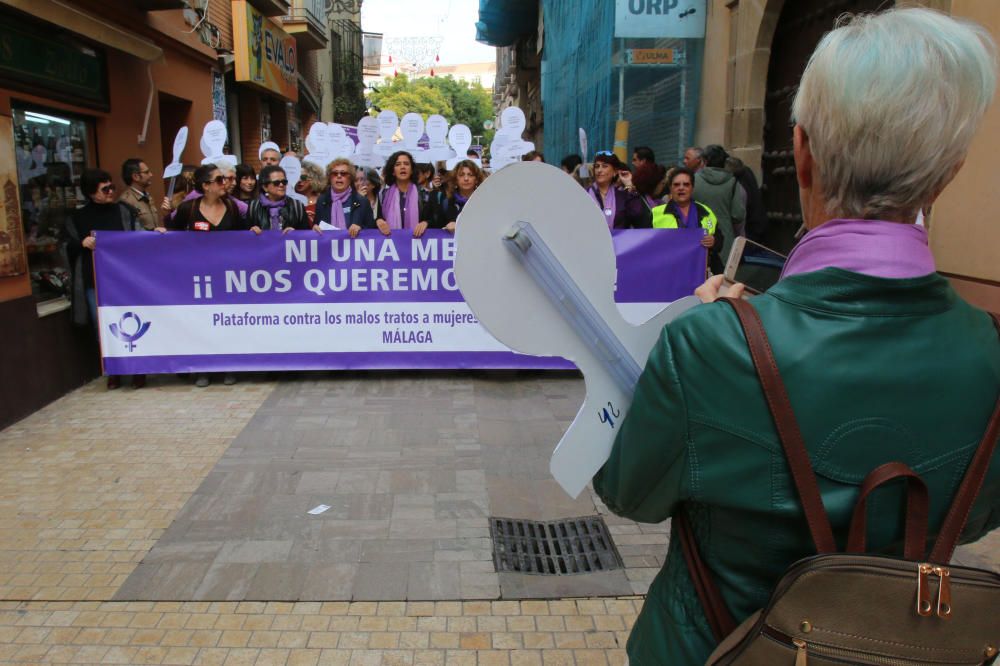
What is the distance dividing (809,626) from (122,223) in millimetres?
7163

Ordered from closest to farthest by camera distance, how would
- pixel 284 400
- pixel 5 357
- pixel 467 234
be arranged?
pixel 467 234
pixel 5 357
pixel 284 400

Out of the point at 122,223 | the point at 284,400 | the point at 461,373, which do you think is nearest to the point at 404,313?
the point at 461,373

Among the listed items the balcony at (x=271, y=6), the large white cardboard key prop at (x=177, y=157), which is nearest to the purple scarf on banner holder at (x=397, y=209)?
the large white cardboard key prop at (x=177, y=157)

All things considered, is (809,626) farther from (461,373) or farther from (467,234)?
(461,373)

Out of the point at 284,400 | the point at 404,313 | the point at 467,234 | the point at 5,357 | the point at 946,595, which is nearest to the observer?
the point at 946,595

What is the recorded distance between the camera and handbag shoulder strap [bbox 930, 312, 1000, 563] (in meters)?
1.15

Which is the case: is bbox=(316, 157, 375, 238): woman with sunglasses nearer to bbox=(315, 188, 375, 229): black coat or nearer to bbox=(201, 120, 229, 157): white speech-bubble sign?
bbox=(315, 188, 375, 229): black coat

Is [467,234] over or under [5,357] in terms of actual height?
over

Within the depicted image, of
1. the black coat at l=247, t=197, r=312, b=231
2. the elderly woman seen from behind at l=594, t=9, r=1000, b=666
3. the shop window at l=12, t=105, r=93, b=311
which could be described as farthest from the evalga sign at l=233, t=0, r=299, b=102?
the elderly woman seen from behind at l=594, t=9, r=1000, b=666

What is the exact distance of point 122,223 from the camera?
23.0ft

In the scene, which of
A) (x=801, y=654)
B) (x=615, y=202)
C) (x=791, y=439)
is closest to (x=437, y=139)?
(x=615, y=202)

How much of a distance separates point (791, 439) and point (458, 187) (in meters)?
6.59

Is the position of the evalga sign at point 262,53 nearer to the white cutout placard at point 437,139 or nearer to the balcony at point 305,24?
the balcony at point 305,24

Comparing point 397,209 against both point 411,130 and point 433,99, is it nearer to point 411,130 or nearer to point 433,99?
point 411,130
